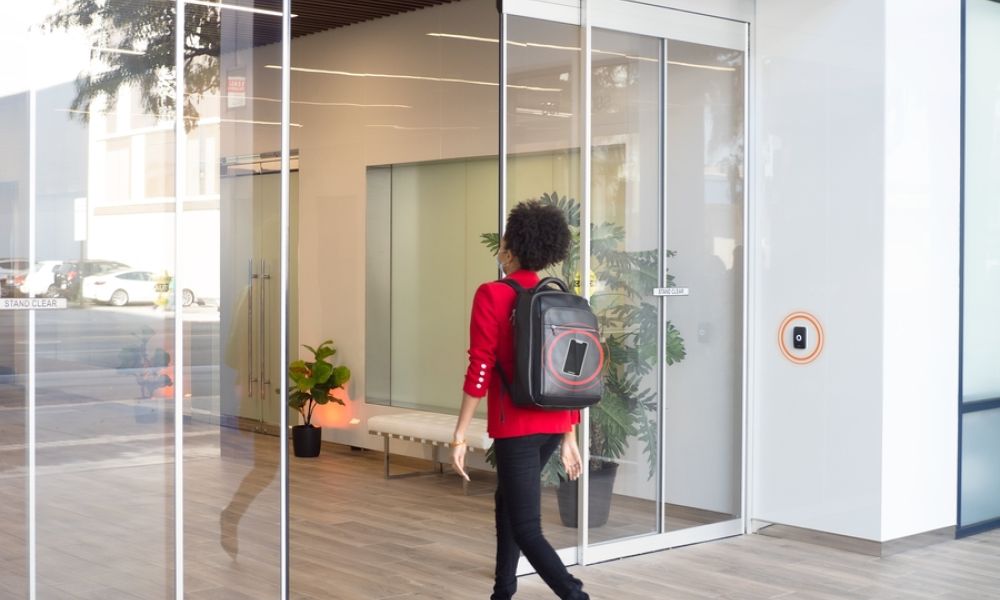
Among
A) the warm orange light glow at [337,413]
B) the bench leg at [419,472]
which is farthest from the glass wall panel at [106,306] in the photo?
the warm orange light glow at [337,413]

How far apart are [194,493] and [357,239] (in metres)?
5.90

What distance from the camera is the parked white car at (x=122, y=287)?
14.9 feet

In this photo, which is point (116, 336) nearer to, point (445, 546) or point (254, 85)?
point (254, 85)

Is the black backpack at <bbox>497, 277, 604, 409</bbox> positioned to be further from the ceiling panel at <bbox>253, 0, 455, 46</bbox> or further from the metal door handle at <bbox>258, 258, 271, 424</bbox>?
the ceiling panel at <bbox>253, 0, 455, 46</bbox>

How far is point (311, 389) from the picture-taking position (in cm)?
1025

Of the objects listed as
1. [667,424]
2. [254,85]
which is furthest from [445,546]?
[254,85]

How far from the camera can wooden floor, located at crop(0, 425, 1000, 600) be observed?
4523mm

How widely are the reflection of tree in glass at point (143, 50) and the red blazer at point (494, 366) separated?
1.42 metres

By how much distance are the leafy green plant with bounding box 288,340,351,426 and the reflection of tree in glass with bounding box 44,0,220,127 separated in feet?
18.2

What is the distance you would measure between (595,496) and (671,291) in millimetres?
1259

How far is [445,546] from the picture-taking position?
6.88 m

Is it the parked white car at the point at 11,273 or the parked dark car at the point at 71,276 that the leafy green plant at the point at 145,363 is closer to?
the parked dark car at the point at 71,276

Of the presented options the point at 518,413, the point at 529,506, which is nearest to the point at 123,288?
the point at 518,413

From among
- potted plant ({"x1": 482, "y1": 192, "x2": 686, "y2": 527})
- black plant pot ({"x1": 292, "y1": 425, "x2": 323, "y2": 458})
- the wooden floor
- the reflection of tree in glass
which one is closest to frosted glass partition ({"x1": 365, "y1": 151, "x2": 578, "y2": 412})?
black plant pot ({"x1": 292, "y1": 425, "x2": 323, "y2": 458})
